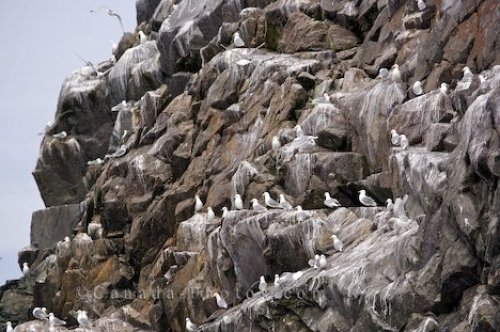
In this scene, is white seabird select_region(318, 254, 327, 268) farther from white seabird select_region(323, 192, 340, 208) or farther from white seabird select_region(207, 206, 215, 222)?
white seabird select_region(207, 206, 215, 222)

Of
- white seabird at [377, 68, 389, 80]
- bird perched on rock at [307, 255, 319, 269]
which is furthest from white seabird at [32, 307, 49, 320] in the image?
bird perched on rock at [307, 255, 319, 269]

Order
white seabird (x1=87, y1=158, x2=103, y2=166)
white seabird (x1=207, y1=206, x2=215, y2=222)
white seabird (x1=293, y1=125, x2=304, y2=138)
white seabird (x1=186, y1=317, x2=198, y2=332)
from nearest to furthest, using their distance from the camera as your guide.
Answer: white seabird (x1=186, y1=317, x2=198, y2=332) < white seabird (x1=293, y1=125, x2=304, y2=138) < white seabird (x1=207, y1=206, x2=215, y2=222) < white seabird (x1=87, y1=158, x2=103, y2=166)

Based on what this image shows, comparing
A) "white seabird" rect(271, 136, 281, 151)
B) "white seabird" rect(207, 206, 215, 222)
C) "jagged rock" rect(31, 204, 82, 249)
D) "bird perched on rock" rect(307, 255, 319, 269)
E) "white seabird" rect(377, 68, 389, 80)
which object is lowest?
Answer: "jagged rock" rect(31, 204, 82, 249)

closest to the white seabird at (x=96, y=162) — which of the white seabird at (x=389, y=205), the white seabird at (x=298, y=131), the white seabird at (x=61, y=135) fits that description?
the white seabird at (x=61, y=135)

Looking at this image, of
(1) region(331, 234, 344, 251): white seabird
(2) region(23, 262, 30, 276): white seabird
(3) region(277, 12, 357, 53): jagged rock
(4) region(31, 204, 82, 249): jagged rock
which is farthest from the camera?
(2) region(23, 262, 30, 276): white seabird

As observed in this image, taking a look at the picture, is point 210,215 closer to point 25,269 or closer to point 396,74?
point 396,74

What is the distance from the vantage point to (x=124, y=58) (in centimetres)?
4519

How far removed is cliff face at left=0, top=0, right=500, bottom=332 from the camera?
70.5 ft

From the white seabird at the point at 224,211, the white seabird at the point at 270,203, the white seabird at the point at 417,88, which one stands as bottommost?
the white seabird at the point at 224,211

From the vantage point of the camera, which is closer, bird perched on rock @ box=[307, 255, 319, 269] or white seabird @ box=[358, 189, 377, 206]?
bird perched on rock @ box=[307, 255, 319, 269]

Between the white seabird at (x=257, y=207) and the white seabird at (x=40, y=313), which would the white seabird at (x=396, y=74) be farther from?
the white seabird at (x=40, y=313)

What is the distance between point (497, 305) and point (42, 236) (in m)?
27.1

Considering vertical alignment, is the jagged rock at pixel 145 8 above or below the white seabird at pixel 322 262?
below

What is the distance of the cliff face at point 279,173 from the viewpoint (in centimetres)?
2150
